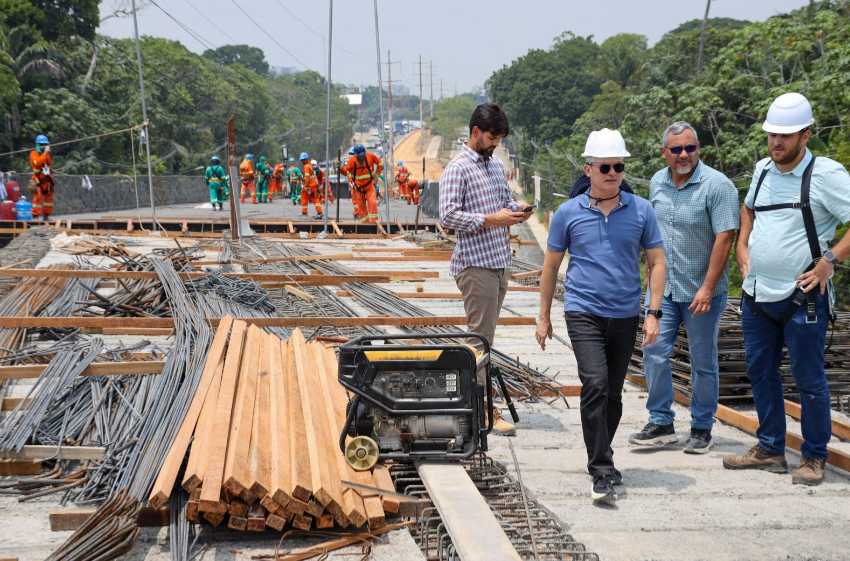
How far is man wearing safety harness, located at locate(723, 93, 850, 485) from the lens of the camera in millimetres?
4504

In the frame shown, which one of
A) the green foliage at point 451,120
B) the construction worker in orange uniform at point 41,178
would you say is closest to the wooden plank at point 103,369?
the construction worker in orange uniform at point 41,178

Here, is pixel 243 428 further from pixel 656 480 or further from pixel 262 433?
pixel 656 480

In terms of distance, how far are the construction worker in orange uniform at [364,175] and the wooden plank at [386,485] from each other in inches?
656

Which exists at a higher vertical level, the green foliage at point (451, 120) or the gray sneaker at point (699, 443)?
the green foliage at point (451, 120)

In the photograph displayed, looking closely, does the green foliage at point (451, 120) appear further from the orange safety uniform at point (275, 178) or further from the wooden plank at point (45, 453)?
the wooden plank at point (45, 453)

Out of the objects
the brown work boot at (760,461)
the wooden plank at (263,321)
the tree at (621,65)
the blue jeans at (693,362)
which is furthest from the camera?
the tree at (621,65)

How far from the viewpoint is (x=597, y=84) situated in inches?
2960

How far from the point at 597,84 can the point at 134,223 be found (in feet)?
193

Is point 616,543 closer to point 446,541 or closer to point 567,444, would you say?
point 446,541

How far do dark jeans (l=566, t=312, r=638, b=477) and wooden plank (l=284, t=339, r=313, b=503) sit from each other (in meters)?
1.34

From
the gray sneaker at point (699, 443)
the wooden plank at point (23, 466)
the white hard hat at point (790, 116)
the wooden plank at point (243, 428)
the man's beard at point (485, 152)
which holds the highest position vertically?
the white hard hat at point (790, 116)

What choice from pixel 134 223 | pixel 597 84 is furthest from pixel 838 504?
pixel 597 84

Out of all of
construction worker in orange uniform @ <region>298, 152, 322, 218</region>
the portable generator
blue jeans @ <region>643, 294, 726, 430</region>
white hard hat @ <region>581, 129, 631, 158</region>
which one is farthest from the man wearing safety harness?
construction worker in orange uniform @ <region>298, 152, 322, 218</region>

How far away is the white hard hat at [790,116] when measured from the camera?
4.50 m
